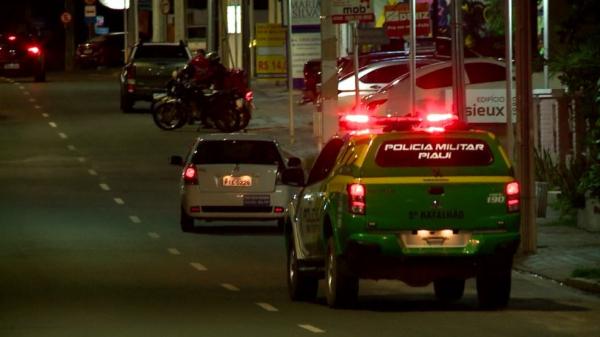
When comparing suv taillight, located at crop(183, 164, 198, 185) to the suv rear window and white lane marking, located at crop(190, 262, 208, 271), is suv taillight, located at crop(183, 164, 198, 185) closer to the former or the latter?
white lane marking, located at crop(190, 262, 208, 271)

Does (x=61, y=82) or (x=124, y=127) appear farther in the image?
(x=61, y=82)

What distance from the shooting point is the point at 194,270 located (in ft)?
70.5

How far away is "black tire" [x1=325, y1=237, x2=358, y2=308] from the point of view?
17.0m

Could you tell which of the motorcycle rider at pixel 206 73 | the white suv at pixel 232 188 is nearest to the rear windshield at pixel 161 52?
the motorcycle rider at pixel 206 73

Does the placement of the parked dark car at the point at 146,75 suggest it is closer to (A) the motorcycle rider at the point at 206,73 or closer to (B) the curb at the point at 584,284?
(A) the motorcycle rider at the point at 206,73

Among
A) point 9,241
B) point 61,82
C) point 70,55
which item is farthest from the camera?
point 70,55

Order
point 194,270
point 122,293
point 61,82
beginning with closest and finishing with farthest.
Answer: point 122,293 → point 194,270 → point 61,82

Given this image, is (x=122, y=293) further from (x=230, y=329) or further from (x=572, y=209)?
(x=572, y=209)

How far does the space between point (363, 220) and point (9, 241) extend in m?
9.48

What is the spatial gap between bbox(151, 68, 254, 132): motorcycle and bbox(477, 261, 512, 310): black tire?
24340mm

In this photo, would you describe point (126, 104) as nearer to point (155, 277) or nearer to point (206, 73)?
point (206, 73)

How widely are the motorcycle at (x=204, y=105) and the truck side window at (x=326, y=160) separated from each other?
23045mm

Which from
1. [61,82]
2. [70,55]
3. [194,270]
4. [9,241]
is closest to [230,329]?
[194,270]

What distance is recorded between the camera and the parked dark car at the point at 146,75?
156 feet
